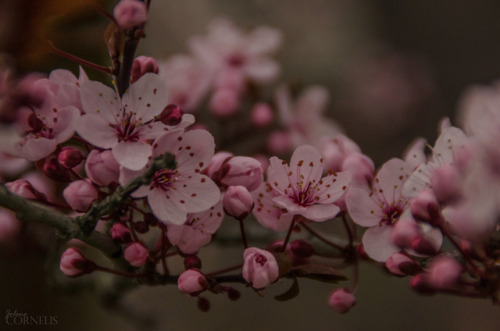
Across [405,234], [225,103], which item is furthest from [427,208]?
[225,103]

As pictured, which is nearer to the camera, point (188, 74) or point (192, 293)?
point (192, 293)

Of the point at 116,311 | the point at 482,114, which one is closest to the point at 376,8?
the point at 116,311

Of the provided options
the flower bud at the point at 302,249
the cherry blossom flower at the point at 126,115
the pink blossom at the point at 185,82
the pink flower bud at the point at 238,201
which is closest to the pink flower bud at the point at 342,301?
the flower bud at the point at 302,249

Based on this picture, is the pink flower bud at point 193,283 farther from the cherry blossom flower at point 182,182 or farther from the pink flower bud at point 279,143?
the pink flower bud at point 279,143

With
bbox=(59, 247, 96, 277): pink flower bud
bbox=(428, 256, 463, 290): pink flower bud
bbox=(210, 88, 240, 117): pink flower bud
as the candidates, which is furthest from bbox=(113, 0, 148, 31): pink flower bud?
bbox=(210, 88, 240, 117): pink flower bud

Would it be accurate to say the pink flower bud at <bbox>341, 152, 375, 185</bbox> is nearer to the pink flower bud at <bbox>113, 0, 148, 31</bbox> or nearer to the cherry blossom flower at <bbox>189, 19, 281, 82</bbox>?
the pink flower bud at <bbox>113, 0, 148, 31</bbox>

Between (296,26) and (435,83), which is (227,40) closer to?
(296,26)

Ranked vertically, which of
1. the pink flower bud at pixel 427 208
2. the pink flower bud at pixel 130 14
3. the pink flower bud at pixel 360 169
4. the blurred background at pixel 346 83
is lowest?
the blurred background at pixel 346 83

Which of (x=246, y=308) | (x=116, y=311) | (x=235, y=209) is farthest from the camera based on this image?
(x=246, y=308)
